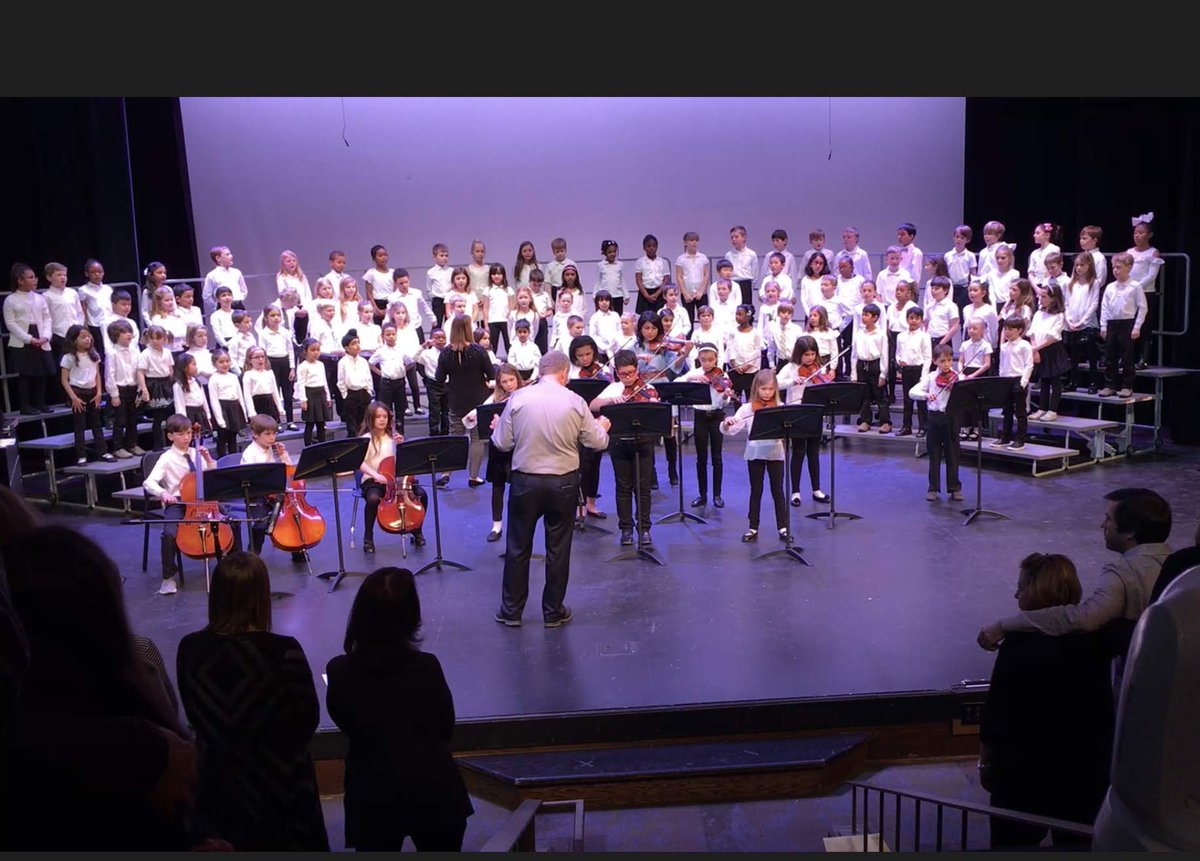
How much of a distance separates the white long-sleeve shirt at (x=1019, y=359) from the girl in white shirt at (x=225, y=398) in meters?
6.71

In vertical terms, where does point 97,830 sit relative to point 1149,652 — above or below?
below

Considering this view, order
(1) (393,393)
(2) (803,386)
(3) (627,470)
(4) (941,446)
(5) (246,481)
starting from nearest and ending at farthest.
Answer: (5) (246,481) < (3) (627,470) < (2) (803,386) < (4) (941,446) < (1) (393,393)

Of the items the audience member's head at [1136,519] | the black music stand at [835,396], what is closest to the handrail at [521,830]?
the audience member's head at [1136,519]

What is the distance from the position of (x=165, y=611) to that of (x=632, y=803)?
3.53 m

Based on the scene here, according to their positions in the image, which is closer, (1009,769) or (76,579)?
(76,579)

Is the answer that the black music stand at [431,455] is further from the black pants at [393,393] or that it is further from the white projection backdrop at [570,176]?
the white projection backdrop at [570,176]

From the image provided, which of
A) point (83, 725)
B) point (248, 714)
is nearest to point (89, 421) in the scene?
point (248, 714)

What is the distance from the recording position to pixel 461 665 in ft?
20.4

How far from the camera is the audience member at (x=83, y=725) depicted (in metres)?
2.00

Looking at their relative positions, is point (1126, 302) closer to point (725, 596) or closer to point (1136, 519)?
point (725, 596)

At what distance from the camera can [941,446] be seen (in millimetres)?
9234

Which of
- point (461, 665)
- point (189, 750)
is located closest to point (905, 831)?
point (461, 665)

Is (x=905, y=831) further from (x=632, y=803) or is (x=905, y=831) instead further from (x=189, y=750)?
(x=189, y=750)

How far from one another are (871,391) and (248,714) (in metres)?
9.20
